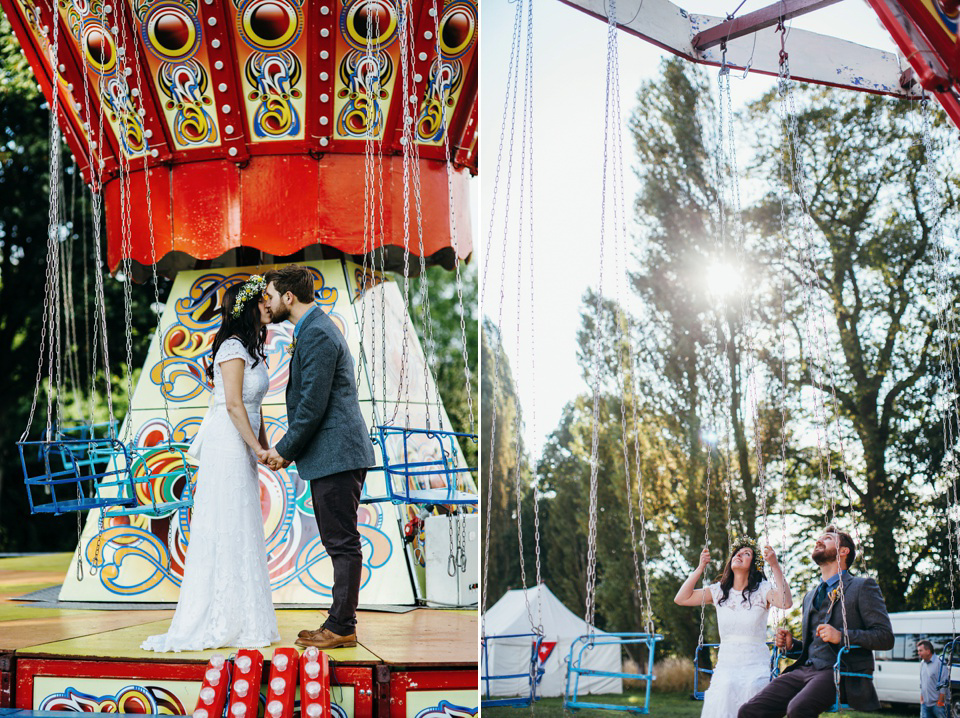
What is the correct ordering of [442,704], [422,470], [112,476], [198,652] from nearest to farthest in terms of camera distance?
1. [442,704]
2. [198,652]
3. [422,470]
4. [112,476]

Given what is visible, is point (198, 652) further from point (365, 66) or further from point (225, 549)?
point (365, 66)

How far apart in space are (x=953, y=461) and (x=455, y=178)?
9.38 feet

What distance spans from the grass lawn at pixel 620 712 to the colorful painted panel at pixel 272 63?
2.89 m

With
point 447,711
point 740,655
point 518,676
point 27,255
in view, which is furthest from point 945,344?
point 27,255

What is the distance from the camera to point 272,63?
14.4ft

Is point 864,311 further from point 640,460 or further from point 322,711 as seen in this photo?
point 322,711

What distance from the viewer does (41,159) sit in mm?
10219

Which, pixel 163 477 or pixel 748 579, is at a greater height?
pixel 163 477

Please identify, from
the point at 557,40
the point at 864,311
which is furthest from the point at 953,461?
the point at 557,40

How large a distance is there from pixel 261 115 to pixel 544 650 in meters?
2.93

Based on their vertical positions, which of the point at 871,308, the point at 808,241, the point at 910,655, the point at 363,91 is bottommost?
the point at 910,655

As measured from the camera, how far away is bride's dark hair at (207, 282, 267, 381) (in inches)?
135

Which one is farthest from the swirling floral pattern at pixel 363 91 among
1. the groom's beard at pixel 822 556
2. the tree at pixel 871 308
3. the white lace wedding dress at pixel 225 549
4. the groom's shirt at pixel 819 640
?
the groom's shirt at pixel 819 640

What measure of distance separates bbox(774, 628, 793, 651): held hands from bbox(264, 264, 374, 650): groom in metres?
1.51
